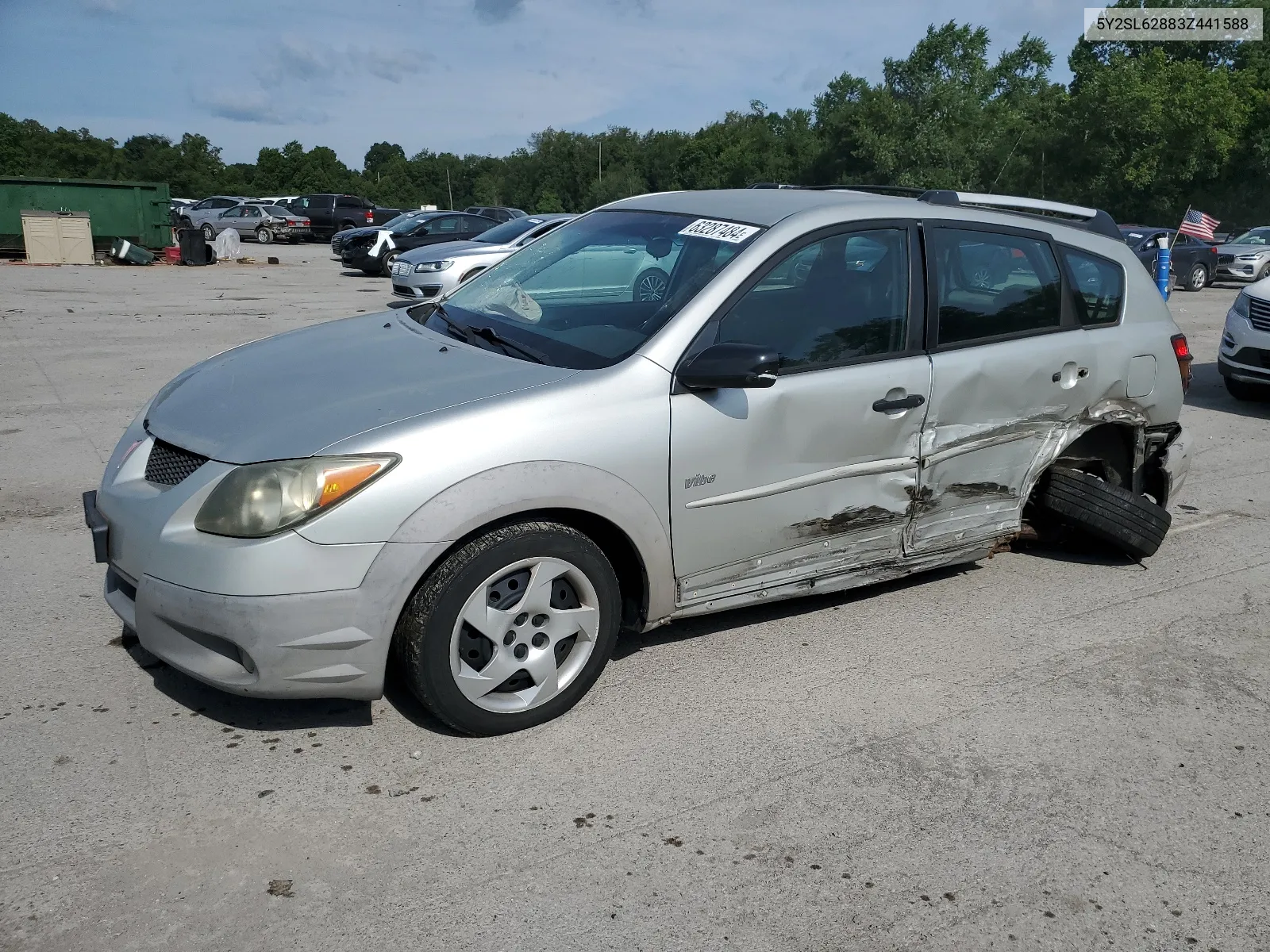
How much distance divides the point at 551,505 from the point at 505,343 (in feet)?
2.79

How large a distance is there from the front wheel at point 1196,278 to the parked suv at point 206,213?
2756cm

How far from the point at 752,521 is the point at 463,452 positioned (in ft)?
3.90

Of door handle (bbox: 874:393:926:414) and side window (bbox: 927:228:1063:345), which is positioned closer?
door handle (bbox: 874:393:926:414)

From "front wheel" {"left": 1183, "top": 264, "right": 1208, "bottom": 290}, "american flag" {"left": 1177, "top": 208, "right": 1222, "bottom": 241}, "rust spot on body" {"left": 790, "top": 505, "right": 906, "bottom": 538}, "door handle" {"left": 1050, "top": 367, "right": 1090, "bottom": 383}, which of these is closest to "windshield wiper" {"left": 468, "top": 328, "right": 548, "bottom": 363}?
"rust spot on body" {"left": 790, "top": 505, "right": 906, "bottom": 538}

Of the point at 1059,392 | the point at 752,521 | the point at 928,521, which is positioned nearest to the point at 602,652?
the point at 752,521

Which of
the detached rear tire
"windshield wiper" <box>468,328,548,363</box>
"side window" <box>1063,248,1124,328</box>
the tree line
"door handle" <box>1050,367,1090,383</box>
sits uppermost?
the tree line

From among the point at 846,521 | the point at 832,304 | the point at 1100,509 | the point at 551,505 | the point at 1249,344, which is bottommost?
the point at 1100,509

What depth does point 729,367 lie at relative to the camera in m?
3.65

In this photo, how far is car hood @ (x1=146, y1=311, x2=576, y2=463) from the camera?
3.35 meters

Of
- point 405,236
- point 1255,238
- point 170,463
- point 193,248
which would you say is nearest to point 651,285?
point 170,463

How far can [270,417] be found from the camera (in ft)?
11.4

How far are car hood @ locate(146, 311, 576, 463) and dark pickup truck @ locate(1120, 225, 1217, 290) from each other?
2344cm

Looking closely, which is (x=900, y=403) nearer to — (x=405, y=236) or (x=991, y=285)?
(x=991, y=285)

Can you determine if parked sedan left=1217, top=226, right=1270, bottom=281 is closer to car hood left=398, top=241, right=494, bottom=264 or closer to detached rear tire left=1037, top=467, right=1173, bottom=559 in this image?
car hood left=398, top=241, right=494, bottom=264
